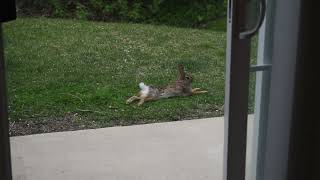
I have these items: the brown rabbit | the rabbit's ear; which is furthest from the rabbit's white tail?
the rabbit's ear

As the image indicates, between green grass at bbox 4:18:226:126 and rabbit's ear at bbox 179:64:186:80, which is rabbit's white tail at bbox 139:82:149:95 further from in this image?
rabbit's ear at bbox 179:64:186:80

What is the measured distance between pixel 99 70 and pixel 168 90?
0.27m

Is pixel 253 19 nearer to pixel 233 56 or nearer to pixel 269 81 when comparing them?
pixel 233 56

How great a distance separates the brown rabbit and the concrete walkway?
0.15 m

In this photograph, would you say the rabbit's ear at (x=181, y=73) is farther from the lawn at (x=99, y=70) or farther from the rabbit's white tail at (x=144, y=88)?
the rabbit's white tail at (x=144, y=88)

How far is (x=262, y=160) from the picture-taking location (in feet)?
5.16

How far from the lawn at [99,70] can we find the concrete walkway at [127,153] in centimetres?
4

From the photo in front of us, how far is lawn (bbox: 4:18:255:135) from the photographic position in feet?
4.66

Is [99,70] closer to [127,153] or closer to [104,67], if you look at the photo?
[104,67]

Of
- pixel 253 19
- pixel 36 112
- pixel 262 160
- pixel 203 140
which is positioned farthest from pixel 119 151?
pixel 253 19

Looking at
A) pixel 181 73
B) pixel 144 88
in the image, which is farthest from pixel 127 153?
pixel 181 73

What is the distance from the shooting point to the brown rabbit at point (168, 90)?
6.17 feet

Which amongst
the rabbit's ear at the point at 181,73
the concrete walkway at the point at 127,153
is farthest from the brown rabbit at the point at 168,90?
the concrete walkway at the point at 127,153

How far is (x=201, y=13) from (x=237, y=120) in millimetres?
345
